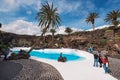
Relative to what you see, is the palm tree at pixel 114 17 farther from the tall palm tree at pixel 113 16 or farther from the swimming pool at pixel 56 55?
the swimming pool at pixel 56 55

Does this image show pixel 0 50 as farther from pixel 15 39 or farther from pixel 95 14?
pixel 95 14

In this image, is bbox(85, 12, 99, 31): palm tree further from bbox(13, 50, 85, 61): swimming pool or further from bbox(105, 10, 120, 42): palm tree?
bbox(13, 50, 85, 61): swimming pool

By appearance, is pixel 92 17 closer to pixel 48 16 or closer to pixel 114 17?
pixel 114 17

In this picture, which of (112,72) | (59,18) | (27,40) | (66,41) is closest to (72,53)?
(59,18)

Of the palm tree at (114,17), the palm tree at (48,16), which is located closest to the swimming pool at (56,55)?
the palm tree at (48,16)

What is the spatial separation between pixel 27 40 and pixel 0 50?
30.8 metres

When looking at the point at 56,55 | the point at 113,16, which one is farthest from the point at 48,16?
the point at 113,16

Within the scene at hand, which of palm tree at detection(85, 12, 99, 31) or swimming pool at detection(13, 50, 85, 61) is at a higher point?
palm tree at detection(85, 12, 99, 31)

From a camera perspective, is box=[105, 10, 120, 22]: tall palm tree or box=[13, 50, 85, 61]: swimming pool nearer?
box=[13, 50, 85, 61]: swimming pool

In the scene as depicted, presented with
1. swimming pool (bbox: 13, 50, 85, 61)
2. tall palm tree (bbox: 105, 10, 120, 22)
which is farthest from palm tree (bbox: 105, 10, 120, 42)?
swimming pool (bbox: 13, 50, 85, 61)

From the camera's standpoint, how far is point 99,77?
13.0 metres

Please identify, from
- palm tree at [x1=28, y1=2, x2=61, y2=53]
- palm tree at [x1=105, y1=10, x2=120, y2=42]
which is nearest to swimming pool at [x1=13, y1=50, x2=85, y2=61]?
palm tree at [x1=28, y1=2, x2=61, y2=53]

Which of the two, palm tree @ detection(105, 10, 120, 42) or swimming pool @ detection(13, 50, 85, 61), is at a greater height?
palm tree @ detection(105, 10, 120, 42)

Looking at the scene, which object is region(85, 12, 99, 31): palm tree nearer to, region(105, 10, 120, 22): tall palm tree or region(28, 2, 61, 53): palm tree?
region(105, 10, 120, 22): tall palm tree
